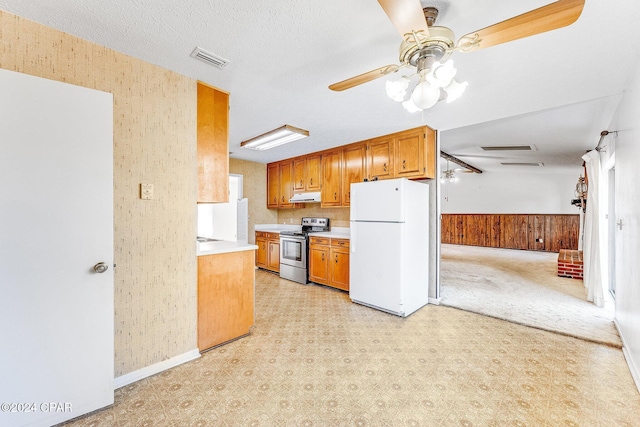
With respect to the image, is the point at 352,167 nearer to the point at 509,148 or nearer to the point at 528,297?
the point at 509,148

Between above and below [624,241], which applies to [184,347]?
below

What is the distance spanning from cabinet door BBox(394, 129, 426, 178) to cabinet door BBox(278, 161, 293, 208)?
2.37 metres

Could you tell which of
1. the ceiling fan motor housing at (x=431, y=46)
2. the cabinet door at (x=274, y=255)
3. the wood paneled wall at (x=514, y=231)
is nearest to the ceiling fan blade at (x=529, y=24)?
the ceiling fan motor housing at (x=431, y=46)

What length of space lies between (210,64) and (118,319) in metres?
1.94

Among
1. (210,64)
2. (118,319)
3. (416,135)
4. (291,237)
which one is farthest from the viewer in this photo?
(291,237)

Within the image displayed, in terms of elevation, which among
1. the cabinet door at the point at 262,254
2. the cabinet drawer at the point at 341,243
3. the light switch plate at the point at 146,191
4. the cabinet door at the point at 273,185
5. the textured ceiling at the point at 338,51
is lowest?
the cabinet door at the point at 262,254

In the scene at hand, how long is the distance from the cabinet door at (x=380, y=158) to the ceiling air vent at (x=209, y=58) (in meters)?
2.45

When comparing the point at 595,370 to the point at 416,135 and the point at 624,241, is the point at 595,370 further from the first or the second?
the point at 416,135

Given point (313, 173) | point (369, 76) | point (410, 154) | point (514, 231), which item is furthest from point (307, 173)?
point (514, 231)

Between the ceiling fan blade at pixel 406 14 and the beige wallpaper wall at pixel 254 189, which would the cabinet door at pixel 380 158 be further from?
the beige wallpaper wall at pixel 254 189

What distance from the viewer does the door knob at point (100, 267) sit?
1.64m

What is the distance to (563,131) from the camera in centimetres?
383

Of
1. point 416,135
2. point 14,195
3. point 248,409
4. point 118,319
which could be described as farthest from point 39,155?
point 416,135

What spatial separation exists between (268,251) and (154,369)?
3.40 meters
